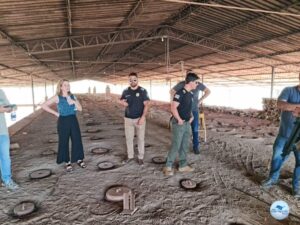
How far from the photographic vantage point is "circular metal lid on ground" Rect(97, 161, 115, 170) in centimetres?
487

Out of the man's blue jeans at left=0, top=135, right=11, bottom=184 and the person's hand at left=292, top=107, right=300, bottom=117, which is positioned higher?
the person's hand at left=292, top=107, right=300, bottom=117

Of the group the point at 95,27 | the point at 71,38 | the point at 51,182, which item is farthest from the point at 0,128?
the point at 71,38

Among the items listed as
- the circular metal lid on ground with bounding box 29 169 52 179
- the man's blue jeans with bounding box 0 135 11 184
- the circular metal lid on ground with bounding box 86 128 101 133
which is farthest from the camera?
the circular metal lid on ground with bounding box 86 128 101 133

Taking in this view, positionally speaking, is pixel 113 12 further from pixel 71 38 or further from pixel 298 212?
pixel 298 212

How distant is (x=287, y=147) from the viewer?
348 centimetres

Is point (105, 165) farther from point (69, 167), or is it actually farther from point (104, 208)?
point (104, 208)

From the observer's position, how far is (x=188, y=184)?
4055mm

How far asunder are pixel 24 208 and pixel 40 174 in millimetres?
1320

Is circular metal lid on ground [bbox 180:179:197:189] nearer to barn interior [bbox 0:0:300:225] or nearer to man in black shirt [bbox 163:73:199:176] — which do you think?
barn interior [bbox 0:0:300:225]

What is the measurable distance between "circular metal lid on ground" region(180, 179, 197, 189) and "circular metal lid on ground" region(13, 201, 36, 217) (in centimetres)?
235

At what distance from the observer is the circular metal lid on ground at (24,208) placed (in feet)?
10.5

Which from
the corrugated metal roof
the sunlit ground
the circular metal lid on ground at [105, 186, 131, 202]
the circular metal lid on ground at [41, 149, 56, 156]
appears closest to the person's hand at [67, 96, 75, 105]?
the circular metal lid on ground at [105, 186, 131, 202]

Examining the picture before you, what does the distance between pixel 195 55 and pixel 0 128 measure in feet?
49.1

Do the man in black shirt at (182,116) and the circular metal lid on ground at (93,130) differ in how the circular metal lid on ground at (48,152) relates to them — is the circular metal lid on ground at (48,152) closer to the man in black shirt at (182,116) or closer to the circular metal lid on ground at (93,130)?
the circular metal lid on ground at (93,130)
